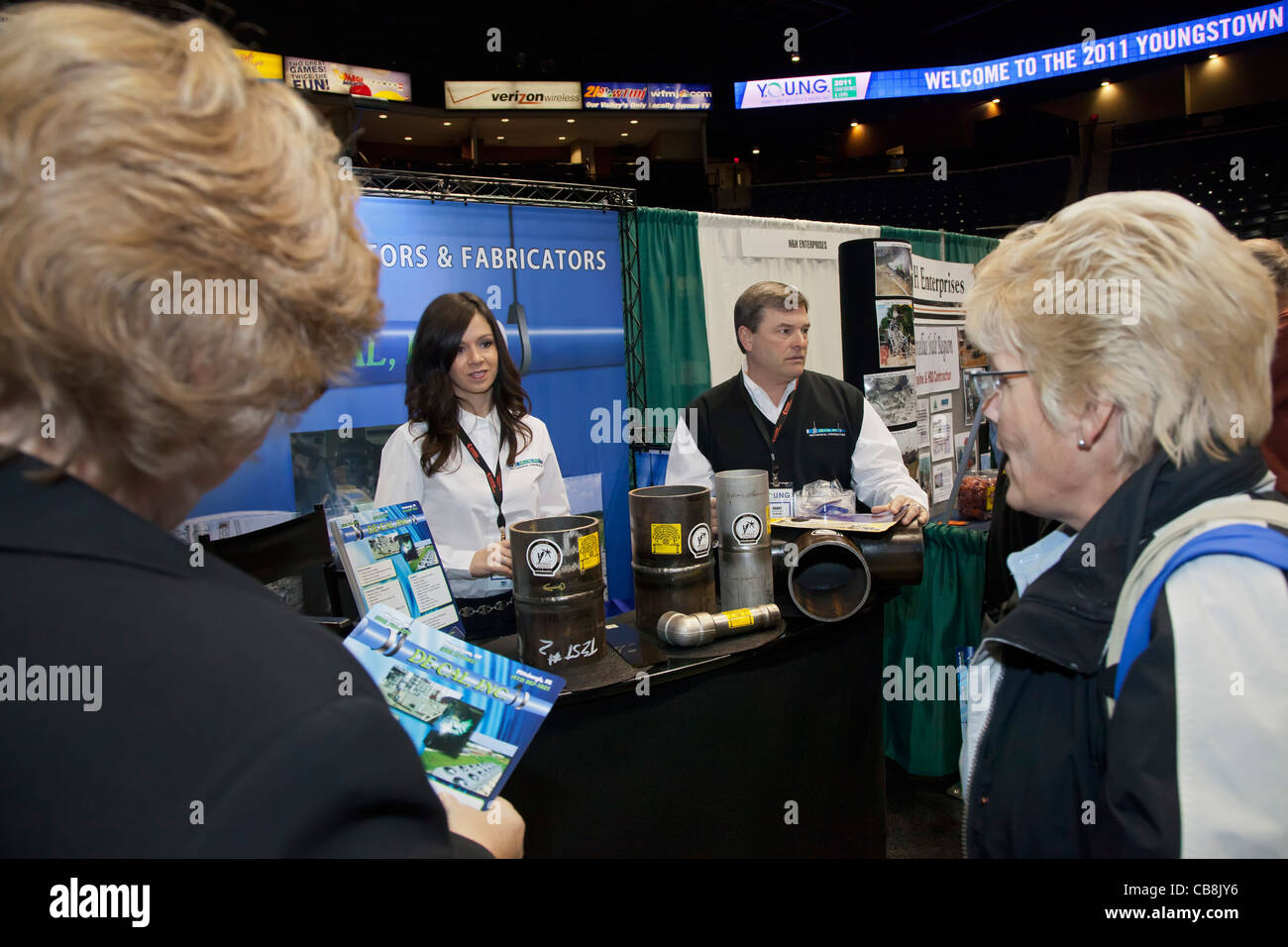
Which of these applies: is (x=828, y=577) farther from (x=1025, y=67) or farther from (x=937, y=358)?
(x=1025, y=67)

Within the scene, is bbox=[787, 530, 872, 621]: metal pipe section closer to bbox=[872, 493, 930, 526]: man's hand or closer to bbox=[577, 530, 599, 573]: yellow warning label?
bbox=[872, 493, 930, 526]: man's hand

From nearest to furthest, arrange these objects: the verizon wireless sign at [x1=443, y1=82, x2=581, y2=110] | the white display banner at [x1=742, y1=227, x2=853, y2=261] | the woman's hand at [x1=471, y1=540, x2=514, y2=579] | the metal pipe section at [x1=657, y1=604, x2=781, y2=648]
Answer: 1. the metal pipe section at [x1=657, y1=604, x2=781, y2=648]
2. the woman's hand at [x1=471, y1=540, x2=514, y2=579]
3. the white display banner at [x1=742, y1=227, x2=853, y2=261]
4. the verizon wireless sign at [x1=443, y1=82, x2=581, y2=110]

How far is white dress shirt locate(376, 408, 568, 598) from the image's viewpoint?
2.78 meters

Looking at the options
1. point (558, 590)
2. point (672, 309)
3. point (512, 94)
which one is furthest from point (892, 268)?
point (512, 94)

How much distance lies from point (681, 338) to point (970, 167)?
50.3 feet

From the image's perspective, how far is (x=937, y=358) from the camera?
609 cm

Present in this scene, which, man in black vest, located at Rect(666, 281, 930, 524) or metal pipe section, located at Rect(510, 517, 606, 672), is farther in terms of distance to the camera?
man in black vest, located at Rect(666, 281, 930, 524)

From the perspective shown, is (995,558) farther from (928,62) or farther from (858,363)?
(928,62)

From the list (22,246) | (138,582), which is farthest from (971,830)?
(22,246)

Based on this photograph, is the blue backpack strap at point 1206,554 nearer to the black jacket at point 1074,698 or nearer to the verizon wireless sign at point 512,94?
the black jacket at point 1074,698

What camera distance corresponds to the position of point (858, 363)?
16.7 feet

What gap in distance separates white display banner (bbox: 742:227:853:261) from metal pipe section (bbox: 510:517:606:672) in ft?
14.4

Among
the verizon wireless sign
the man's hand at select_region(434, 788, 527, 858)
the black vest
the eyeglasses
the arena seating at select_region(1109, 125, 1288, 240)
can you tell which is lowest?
the man's hand at select_region(434, 788, 527, 858)

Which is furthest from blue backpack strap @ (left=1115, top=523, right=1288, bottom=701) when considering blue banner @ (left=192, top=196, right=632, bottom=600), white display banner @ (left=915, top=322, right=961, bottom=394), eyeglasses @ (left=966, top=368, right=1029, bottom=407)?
white display banner @ (left=915, top=322, right=961, bottom=394)
